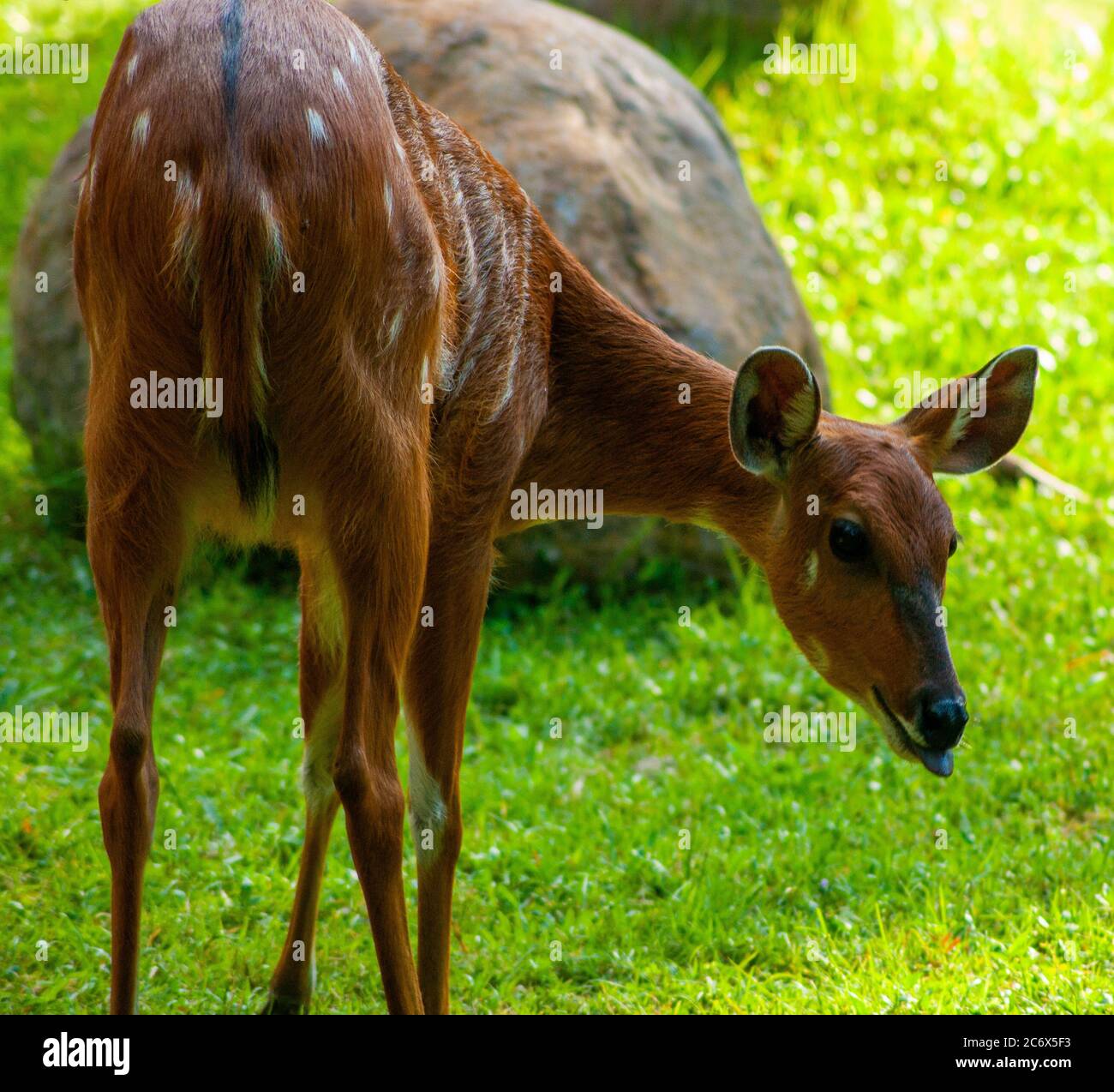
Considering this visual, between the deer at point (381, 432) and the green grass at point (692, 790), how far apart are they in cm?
66

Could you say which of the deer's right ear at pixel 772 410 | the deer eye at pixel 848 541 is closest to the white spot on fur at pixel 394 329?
the deer's right ear at pixel 772 410

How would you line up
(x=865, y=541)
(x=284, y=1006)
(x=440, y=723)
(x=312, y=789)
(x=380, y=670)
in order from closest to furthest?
(x=380, y=670), (x=865, y=541), (x=440, y=723), (x=284, y=1006), (x=312, y=789)

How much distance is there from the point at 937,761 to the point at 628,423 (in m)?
1.46

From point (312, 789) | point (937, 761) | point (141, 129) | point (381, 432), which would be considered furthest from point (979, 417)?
point (141, 129)

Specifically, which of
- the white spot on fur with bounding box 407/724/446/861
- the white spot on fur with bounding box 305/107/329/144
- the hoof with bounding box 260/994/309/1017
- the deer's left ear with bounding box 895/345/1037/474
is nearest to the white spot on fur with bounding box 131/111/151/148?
the white spot on fur with bounding box 305/107/329/144

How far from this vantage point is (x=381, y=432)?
3.72 meters

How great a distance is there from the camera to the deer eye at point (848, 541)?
14.2 ft

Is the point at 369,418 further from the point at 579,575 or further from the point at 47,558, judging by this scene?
the point at 47,558

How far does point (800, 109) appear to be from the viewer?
11.3 metres

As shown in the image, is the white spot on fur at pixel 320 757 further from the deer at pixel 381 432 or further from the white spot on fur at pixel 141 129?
the white spot on fur at pixel 141 129

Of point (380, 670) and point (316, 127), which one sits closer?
point (316, 127)

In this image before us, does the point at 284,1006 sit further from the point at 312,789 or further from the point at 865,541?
the point at 865,541

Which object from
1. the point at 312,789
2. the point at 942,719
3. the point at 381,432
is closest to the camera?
the point at 381,432
